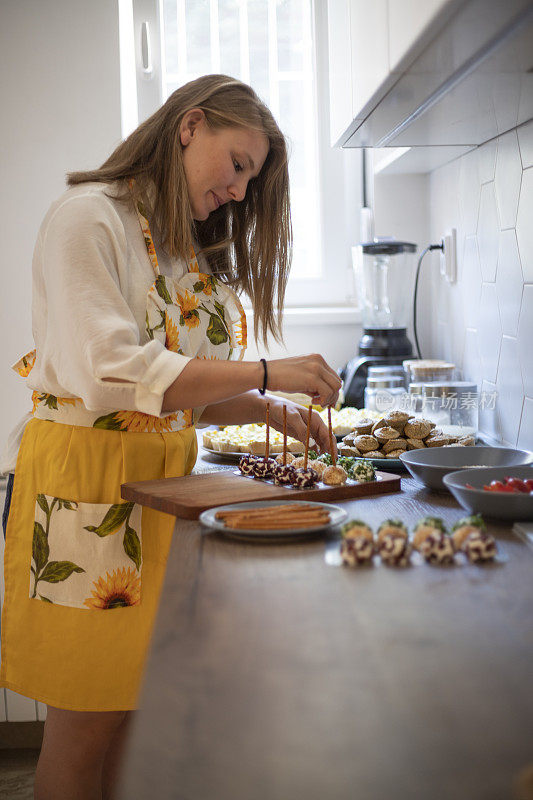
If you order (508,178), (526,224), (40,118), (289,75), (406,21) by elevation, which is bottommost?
(526,224)

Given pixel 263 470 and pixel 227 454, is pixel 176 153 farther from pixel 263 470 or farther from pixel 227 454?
pixel 227 454

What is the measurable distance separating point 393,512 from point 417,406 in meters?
0.77

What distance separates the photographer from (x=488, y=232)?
185 centimetres

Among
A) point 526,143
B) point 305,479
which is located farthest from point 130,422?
point 526,143

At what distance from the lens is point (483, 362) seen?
1928 millimetres

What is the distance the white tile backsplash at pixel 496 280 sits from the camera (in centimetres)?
159

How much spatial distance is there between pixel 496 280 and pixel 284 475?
784mm

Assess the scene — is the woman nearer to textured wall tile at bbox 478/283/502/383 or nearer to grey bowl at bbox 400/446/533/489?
grey bowl at bbox 400/446/533/489

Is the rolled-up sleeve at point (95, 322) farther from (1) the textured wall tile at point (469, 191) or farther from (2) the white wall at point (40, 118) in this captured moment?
(2) the white wall at point (40, 118)

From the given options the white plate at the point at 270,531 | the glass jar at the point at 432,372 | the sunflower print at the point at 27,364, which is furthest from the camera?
the glass jar at the point at 432,372

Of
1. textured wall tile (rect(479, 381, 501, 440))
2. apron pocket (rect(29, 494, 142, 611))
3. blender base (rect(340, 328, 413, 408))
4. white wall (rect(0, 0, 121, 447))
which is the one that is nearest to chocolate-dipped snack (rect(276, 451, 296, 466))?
apron pocket (rect(29, 494, 142, 611))

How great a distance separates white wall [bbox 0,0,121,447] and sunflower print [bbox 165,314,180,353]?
1.22 metres

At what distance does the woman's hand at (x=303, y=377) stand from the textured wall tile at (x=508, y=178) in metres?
0.65

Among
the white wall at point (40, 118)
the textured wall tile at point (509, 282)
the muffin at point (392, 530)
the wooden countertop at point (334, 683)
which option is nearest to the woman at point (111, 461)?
the muffin at point (392, 530)
